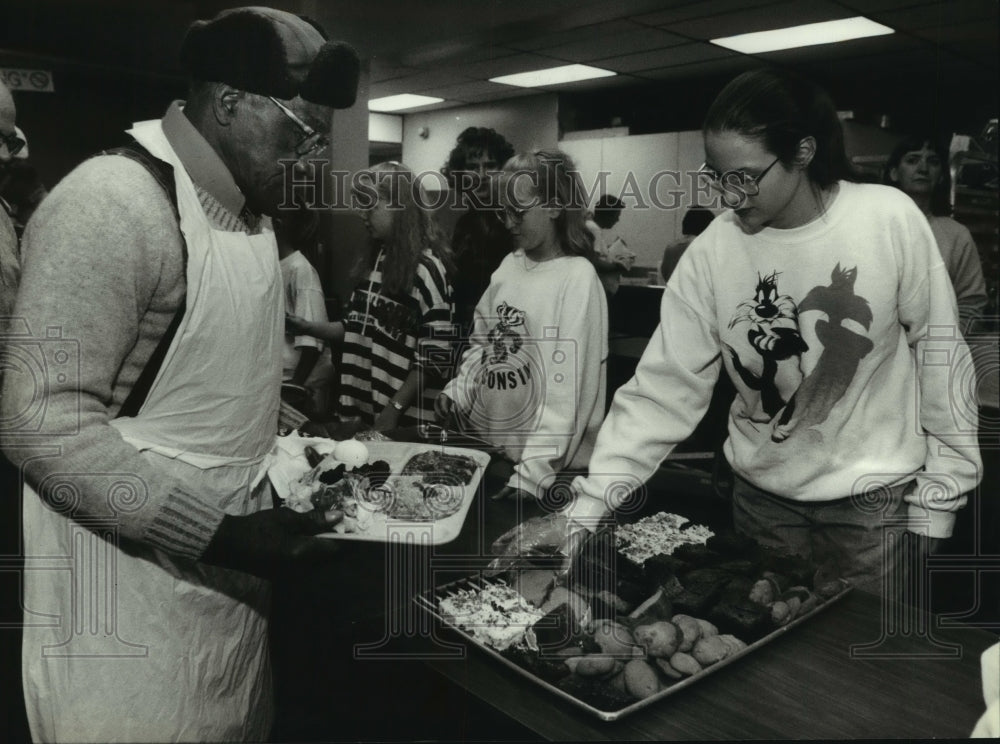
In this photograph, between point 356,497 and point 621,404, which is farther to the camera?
point 621,404

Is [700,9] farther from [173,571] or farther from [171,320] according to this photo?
[173,571]

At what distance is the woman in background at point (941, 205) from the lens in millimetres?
1379

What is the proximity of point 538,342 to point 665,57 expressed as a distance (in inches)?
22.6

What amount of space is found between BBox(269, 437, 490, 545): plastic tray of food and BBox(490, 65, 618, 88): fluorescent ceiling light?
725 millimetres

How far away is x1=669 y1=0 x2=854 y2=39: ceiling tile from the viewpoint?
4.57 ft

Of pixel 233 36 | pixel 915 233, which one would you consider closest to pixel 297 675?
pixel 233 36

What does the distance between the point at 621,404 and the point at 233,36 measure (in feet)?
3.00

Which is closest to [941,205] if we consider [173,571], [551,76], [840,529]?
[840,529]

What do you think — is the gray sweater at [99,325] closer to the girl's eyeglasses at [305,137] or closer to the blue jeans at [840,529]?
the girl's eyeglasses at [305,137]

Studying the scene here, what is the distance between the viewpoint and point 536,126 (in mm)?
1526

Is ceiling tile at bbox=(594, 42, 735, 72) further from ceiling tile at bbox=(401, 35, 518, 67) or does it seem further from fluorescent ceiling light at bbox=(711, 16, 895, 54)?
ceiling tile at bbox=(401, 35, 518, 67)

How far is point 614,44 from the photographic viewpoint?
1.48 meters

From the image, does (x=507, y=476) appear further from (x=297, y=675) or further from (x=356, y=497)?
(x=297, y=675)

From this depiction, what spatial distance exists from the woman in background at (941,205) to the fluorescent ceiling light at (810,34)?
0.20 meters
